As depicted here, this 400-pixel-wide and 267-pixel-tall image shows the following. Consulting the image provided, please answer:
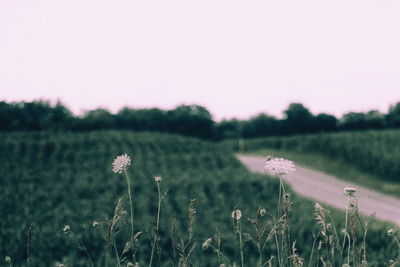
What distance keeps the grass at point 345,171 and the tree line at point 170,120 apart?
18.4m

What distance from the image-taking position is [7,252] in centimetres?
612

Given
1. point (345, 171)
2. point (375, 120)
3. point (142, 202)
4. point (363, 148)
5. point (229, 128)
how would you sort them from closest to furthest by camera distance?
point (142, 202), point (345, 171), point (363, 148), point (375, 120), point (229, 128)

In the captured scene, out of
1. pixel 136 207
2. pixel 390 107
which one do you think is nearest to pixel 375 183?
pixel 136 207

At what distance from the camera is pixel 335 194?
18.5m

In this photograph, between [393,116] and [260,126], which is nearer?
[393,116]

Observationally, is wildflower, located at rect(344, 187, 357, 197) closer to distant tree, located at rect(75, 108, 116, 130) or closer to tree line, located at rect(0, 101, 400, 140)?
tree line, located at rect(0, 101, 400, 140)

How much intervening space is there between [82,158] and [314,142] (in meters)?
18.2

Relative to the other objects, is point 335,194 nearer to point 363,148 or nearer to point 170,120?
point 363,148

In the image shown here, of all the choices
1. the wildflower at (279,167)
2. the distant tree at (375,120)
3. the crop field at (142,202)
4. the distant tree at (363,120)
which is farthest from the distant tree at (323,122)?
the wildflower at (279,167)

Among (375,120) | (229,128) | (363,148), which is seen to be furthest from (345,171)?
(229,128)

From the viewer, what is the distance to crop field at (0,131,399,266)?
532 cm

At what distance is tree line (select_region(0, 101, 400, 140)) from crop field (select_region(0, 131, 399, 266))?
1315 cm

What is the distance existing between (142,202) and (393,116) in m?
39.7

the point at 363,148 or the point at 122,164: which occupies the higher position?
the point at 122,164
